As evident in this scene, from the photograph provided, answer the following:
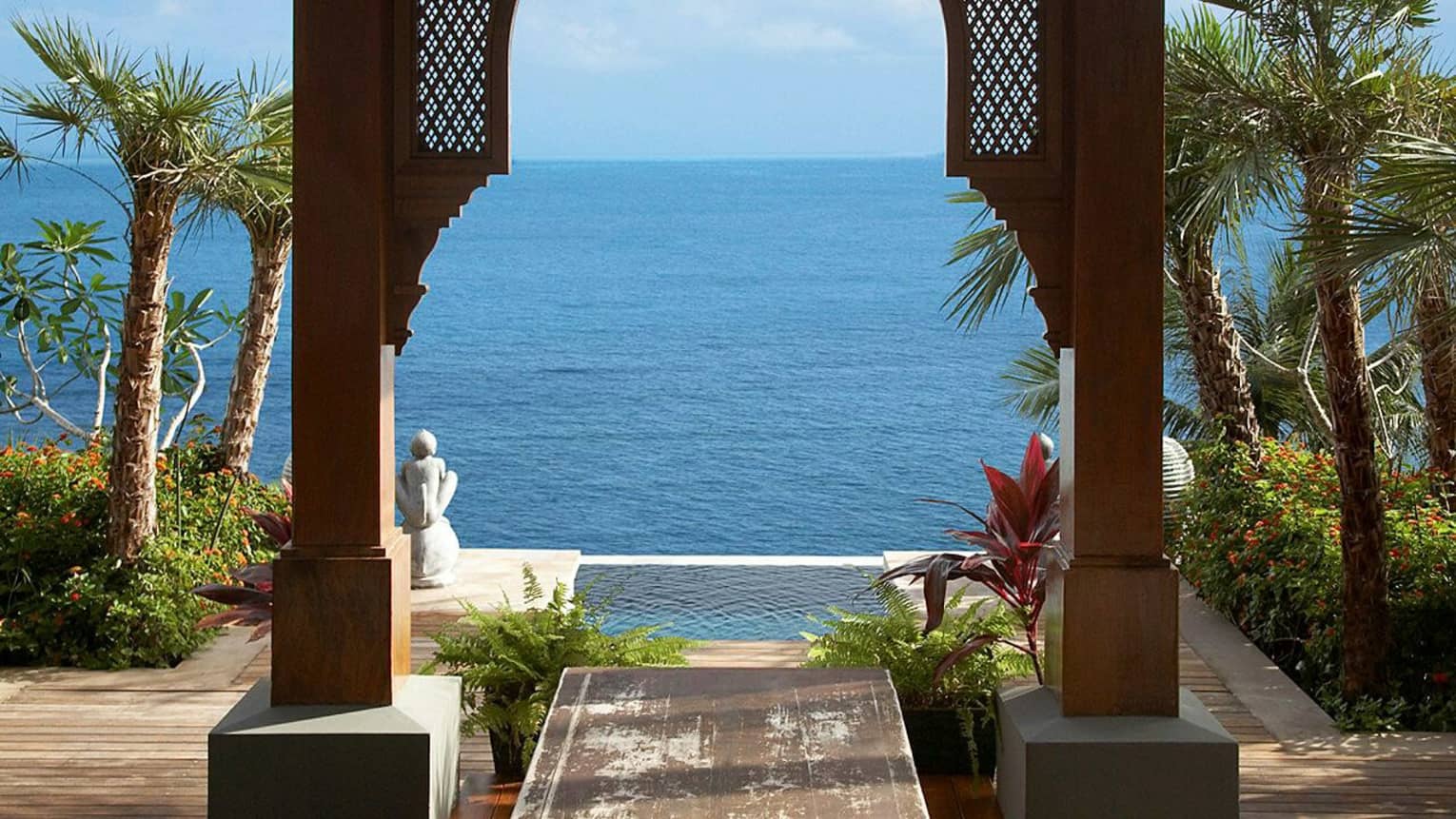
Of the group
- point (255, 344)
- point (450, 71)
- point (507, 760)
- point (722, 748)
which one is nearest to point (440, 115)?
point (450, 71)

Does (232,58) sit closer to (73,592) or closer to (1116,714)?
(73,592)

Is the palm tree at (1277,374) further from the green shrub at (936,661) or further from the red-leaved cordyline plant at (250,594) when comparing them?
the red-leaved cordyline plant at (250,594)

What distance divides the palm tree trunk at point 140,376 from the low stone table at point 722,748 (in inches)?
141

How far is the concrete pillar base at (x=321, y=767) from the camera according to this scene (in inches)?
143

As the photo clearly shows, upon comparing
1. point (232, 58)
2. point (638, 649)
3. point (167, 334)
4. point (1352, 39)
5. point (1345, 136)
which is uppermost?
point (232, 58)

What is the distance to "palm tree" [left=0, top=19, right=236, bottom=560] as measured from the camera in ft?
21.4

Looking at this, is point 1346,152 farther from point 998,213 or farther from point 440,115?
point 440,115

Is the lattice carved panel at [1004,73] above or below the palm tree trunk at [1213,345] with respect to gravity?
above

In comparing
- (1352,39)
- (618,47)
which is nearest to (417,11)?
(1352,39)

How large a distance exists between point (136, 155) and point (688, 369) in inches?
1243

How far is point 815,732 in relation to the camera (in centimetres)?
338

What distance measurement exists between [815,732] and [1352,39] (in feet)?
13.0

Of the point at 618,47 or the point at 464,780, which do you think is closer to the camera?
the point at 464,780

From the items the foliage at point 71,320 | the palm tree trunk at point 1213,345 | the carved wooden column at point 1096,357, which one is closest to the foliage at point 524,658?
the carved wooden column at point 1096,357
